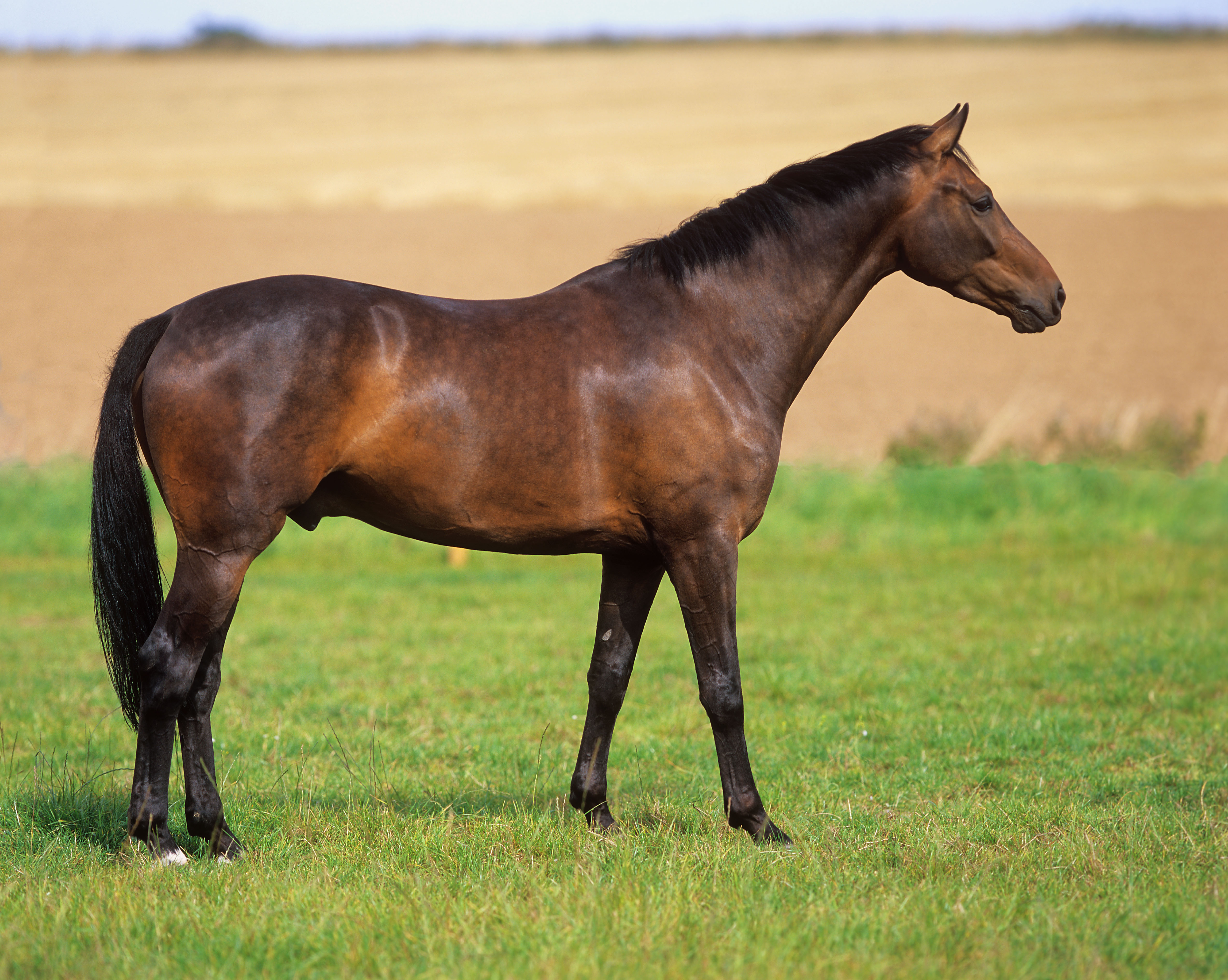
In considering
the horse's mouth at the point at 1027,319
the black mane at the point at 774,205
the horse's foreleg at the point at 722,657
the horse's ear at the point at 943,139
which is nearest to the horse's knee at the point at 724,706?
the horse's foreleg at the point at 722,657

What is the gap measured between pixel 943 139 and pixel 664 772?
3128mm

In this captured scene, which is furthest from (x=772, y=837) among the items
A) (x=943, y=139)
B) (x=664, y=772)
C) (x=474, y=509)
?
(x=943, y=139)

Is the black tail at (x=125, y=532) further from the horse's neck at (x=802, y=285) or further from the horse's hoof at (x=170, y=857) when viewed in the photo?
the horse's neck at (x=802, y=285)

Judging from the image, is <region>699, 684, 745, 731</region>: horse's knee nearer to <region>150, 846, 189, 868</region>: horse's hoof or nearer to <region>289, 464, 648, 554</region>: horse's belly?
<region>289, 464, 648, 554</region>: horse's belly

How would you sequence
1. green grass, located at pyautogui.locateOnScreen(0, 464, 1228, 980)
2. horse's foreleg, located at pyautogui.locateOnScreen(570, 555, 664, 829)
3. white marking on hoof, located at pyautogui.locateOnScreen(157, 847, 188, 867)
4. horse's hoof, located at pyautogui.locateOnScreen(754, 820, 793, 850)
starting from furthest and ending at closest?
horse's foreleg, located at pyautogui.locateOnScreen(570, 555, 664, 829)
horse's hoof, located at pyautogui.locateOnScreen(754, 820, 793, 850)
white marking on hoof, located at pyautogui.locateOnScreen(157, 847, 188, 867)
green grass, located at pyautogui.locateOnScreen(0, 464, 1228, 980)

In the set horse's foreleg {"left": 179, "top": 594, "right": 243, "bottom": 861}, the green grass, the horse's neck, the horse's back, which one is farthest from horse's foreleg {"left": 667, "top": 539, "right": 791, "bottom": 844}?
horse's foreleg {"left": 179, "top": 594, "right": 243, "bottom": 861}

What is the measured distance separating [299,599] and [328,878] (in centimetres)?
636

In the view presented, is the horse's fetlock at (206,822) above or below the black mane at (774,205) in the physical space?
below

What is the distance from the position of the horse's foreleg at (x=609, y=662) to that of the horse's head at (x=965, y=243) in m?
1.66

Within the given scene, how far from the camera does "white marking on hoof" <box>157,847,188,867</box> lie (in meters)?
4.02

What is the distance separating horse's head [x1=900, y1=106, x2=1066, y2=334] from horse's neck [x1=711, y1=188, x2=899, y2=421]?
0.11 meters

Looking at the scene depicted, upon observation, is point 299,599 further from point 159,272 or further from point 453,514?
point 159,272

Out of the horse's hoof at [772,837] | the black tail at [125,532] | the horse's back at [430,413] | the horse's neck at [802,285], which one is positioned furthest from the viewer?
the horse's neck at [802,285]

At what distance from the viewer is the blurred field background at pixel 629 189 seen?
2067cm
